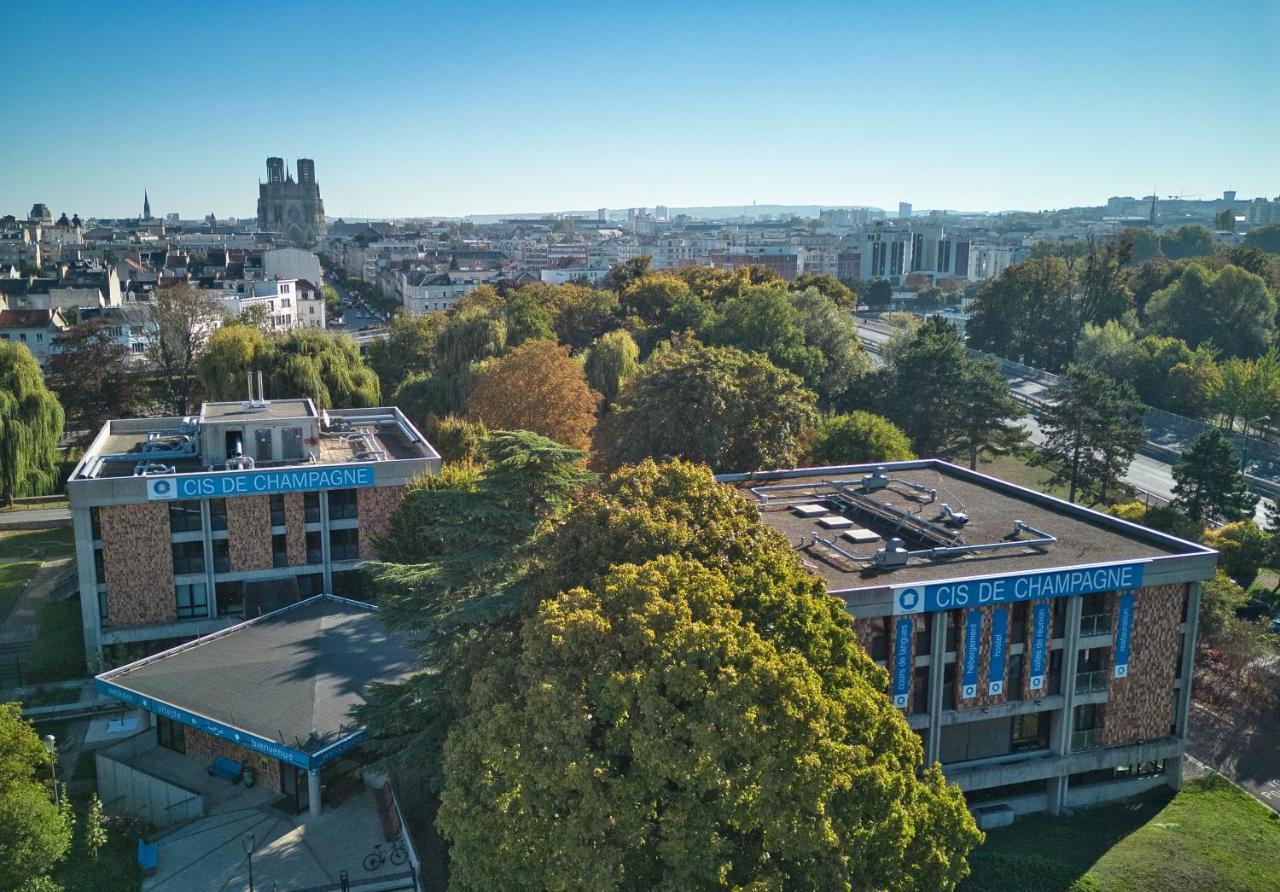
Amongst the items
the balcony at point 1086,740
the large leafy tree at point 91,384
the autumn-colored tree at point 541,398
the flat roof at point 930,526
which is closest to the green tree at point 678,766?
the flat roof at point 930,526

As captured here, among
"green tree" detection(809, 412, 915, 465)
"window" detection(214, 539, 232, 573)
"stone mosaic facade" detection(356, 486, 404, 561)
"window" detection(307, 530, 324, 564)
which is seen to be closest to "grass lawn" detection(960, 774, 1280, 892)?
"green tree" detection(809, 412, 915, 465)

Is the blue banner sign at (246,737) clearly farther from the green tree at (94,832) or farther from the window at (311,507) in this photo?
the window at (311,507)

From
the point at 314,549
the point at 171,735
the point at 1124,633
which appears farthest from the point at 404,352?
the point at 1124,633

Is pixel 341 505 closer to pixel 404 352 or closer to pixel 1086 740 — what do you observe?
pixel 1086 740

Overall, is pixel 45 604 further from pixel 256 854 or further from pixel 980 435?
pixel 980 435

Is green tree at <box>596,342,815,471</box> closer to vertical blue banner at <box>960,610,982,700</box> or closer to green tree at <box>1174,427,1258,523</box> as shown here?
vertical blue banner at <box>960,610,982,700</box>

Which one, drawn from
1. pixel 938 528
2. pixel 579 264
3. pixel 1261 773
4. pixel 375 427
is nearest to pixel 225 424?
pixel 375 427
